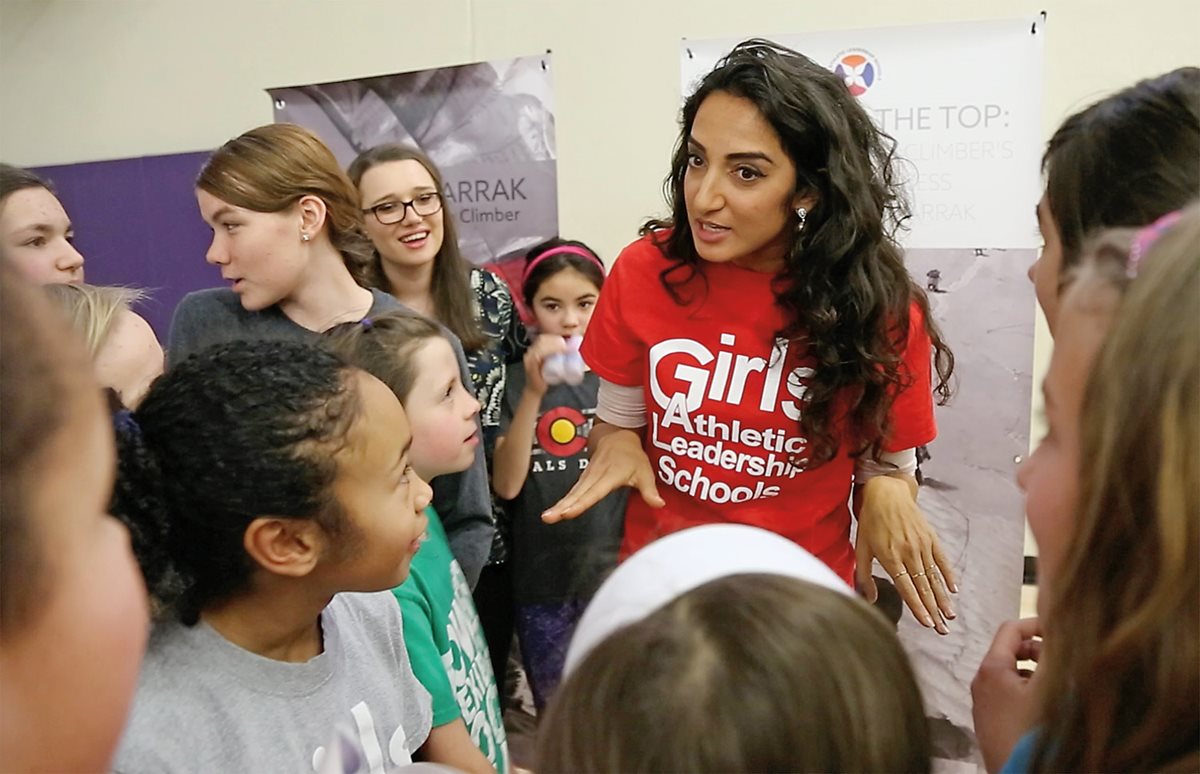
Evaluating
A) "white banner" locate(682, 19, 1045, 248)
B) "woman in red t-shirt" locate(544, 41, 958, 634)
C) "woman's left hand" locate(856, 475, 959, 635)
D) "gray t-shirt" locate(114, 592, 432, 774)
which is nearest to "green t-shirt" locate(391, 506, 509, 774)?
"gray t-shirt" locate(114, 592, 432, 774)

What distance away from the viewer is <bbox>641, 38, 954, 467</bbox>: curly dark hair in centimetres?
133

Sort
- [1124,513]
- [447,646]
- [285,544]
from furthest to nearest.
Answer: [447,646]
[285,544]
[1124,513]

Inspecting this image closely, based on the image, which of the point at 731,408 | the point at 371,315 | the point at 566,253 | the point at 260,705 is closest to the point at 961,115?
the point at 566,253

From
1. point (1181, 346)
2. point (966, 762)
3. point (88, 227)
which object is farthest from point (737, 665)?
point (88, 227)

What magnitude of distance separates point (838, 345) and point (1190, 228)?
846 millimetres

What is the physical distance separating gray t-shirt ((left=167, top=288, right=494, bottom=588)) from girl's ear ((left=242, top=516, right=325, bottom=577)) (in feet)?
2.22

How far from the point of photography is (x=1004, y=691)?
800 millimetres

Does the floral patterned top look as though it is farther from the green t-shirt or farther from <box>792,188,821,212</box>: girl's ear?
<box>792,188,821,212</box>: girl's ear

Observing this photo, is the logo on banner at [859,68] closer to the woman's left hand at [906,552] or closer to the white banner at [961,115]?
the white banner at [961,115]

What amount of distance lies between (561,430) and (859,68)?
1.39 m

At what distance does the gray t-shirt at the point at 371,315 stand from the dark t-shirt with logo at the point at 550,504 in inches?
20.8

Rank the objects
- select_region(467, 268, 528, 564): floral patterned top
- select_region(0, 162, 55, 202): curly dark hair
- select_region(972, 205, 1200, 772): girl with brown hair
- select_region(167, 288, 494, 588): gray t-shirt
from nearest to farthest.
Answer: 1. select_region(972, 205, 1200, 772): girl with brown hair
2. select_region(167, 288, 494, 588): gray t-shirt
3. select_region(0, 162, 55, 202): curly dark hair
4. select_region(467, 268, 528, 564): floral patterned top

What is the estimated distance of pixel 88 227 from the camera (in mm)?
3947

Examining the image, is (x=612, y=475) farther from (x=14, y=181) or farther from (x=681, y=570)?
(x=14, y=181)
